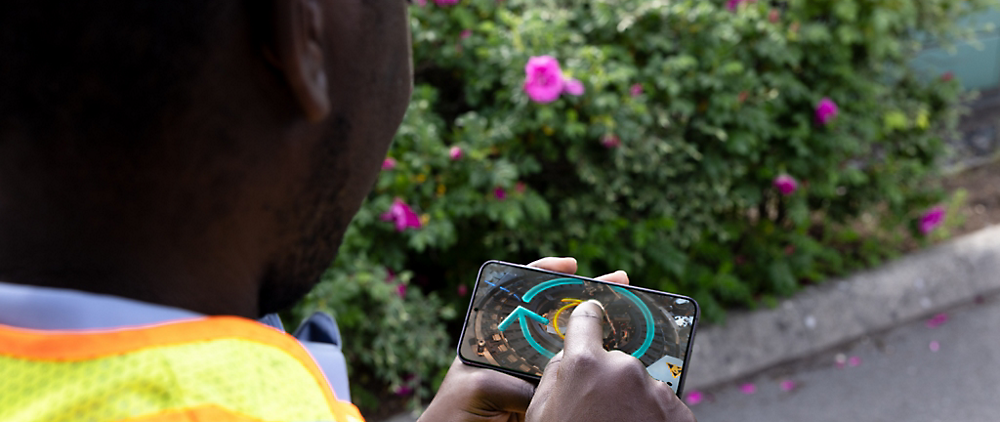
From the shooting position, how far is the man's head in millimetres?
591

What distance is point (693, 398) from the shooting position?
323 cm

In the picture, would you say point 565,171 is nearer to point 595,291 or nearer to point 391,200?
point 391,200

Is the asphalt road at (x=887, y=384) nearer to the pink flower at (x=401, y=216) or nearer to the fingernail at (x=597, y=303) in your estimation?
the pink flower at (x=401, y=216)

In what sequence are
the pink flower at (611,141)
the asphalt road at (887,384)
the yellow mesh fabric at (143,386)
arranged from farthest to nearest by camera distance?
→ the asphalt road at (887,384)
the pink flower at (611,141)
the yellow mesh fabric at (143,386)

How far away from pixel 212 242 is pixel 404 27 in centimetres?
28

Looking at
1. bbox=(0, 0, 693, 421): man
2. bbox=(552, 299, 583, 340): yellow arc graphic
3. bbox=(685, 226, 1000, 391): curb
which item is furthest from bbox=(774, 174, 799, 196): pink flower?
bbox=(0, 0, 693, 421): man

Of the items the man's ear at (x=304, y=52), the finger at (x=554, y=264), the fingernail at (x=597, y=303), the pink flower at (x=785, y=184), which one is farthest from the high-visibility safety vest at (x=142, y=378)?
the pink flower at (x=785, y=184)

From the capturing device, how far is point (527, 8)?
329cm

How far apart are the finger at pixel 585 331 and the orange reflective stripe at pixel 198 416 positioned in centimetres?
50

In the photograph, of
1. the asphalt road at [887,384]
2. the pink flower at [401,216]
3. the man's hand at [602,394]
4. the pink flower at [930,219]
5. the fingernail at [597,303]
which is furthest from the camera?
the pink flower at [930,219]

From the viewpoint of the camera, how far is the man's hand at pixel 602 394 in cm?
95

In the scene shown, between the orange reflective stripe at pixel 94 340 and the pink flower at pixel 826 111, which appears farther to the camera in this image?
the pink flower at pixel 826 111

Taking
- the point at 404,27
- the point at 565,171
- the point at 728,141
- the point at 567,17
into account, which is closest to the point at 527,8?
the point at 567,17

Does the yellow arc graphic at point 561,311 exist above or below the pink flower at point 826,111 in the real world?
above
